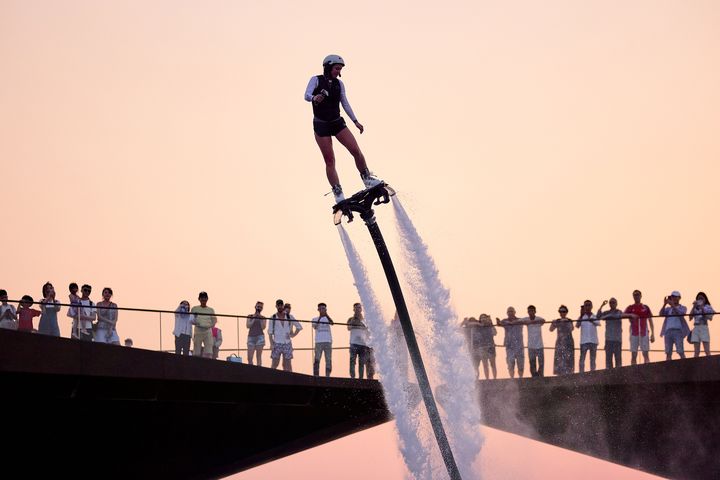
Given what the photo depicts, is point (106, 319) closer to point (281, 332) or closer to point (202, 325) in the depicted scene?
point (202, 325)

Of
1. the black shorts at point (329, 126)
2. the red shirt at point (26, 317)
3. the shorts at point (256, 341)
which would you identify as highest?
the black shorts at point (329, 126)

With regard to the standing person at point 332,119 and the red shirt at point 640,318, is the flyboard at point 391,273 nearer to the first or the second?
the standing person at point 332,119

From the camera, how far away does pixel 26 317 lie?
2908 centimetres

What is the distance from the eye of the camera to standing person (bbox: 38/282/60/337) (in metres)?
29.3

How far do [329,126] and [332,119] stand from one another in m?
0.15

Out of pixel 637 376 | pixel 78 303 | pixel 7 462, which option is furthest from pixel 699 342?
pixel 7 462

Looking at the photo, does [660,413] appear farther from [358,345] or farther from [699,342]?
[358,345]

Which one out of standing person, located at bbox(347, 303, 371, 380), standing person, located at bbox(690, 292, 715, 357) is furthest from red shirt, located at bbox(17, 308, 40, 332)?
standing person, located at bbox(690, 292, 715, 357)

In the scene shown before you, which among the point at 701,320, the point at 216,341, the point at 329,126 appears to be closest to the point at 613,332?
the point at 701,320

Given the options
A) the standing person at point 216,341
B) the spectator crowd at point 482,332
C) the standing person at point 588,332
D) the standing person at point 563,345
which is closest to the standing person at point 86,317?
the spectator crowd at point 482,332

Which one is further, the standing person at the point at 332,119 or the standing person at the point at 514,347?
the standing person at the point at 514,347

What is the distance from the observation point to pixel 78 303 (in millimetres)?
30594

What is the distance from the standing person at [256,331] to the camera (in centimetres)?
3428

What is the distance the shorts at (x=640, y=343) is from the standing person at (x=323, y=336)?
25.3ft
